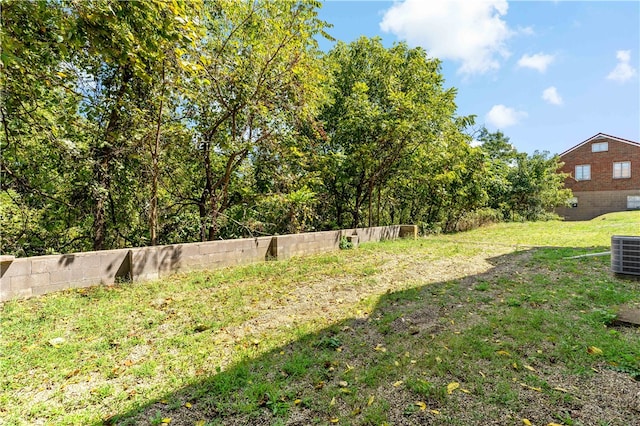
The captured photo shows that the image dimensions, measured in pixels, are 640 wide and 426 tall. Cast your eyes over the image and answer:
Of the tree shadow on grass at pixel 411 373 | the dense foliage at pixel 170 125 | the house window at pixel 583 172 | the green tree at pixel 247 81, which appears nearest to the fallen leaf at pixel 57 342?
the tree shadow on grass at pixel 411 373

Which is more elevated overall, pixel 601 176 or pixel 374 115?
pixel 374 115

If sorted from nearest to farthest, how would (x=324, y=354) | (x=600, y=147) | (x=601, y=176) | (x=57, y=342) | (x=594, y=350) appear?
1. (x=594, y=350)
2. (x=324, y=354)
3. (x=57, y=342)
4. (x=601, y=176)
5. (x=600, y=147)

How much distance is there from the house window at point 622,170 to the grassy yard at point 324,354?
2459 centimetres

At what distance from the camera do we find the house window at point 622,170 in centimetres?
2226

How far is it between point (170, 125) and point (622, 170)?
96.1ft

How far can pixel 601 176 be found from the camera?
23156 millimetres

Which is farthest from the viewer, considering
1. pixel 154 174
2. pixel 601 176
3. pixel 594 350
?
pixel 601 176

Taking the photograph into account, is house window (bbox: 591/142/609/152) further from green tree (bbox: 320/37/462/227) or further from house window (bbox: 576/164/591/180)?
green tree (bbox: 320/37/462/227)

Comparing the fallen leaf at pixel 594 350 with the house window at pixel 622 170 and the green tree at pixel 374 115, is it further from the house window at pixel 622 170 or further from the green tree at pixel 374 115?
the house window at pixel 622 170

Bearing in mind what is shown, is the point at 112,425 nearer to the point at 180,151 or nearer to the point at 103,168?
the point at 103,168

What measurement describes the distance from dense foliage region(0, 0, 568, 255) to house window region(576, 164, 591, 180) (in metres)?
20.5

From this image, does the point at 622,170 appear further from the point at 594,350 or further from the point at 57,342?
the point at 57,342

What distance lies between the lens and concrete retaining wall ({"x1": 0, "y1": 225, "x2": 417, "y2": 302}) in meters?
4.00

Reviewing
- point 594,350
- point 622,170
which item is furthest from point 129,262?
point 622,170
